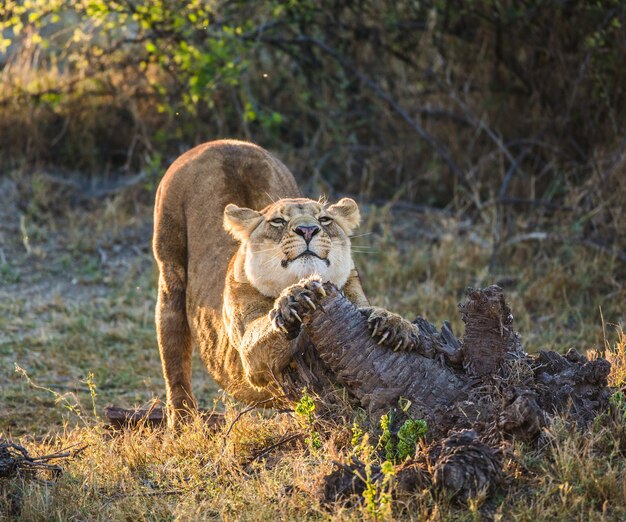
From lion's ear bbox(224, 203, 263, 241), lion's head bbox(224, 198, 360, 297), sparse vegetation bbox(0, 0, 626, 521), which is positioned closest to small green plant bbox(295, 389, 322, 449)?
lion's head bbox(224, 198, 360, 297)

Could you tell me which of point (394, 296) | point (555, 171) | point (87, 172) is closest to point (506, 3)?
point (555, 171)

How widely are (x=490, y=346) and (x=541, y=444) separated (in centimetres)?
57

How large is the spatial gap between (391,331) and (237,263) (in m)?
1.17

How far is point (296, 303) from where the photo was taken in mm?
4566

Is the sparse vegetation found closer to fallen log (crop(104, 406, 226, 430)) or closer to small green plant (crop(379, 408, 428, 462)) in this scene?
fallen log (crop(104, 406, 226, 430))

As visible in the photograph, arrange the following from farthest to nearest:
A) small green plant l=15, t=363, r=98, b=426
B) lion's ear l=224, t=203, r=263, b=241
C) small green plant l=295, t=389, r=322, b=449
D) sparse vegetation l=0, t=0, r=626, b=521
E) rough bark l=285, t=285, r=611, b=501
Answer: sparse vegetation l=0, t=0, r=626, b=521 < lion's ear l=224, t=203, r=263, b=241 < small green plant l=15, t=363, r=98, b=426 < small green plant l=295, t=389, r=322, b=449 < rough bark l=285, t=285, r=611, b=501

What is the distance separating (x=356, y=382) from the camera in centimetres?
477

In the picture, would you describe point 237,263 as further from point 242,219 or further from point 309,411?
point 309,411

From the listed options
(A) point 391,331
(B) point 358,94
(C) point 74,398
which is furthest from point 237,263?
(B) point 358,94

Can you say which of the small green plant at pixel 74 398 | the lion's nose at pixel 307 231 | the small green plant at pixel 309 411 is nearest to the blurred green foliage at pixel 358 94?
the small green plant at pixel 74 398

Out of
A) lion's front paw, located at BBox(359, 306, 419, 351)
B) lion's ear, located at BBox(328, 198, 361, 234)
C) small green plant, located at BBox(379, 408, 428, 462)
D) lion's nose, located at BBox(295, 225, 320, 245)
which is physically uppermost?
lion's nose, located at BBox(295, 225, 320, 245)

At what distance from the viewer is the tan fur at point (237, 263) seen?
5.05 meters

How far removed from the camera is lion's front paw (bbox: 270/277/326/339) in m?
4.56

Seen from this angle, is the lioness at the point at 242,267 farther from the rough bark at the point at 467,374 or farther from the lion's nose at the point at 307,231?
the rough bark at the point at 467,374
